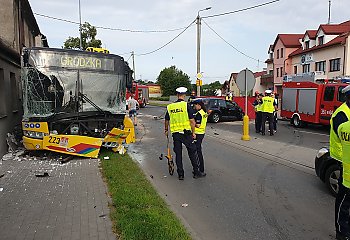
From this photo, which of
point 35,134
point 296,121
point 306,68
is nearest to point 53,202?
point 35,134

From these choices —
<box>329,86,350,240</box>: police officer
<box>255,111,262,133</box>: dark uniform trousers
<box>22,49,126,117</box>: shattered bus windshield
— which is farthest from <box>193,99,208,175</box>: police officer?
<box>255,111,262,133</box>: dark uniform trousers

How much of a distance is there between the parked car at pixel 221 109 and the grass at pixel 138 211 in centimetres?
1275

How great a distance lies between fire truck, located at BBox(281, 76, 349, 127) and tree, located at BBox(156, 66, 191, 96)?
6812 cm

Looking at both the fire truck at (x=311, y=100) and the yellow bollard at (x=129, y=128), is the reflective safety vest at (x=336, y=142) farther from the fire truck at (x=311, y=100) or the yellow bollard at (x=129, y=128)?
the fire truck at (x=311, y=100)

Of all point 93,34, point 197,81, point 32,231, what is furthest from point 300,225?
point 93,34

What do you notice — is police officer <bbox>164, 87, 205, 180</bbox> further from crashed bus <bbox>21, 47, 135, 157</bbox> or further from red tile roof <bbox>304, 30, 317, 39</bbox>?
red tile roof <bbox>304, 30, 317, 39</bbox>

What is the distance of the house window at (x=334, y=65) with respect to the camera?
34.5m

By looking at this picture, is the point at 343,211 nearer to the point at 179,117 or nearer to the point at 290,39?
the point at 179,117

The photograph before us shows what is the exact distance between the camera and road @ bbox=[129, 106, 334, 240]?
4453 millimetres

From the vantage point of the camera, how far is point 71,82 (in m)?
9.06

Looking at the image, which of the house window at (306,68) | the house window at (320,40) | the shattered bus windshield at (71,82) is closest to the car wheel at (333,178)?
the shattered bus windshield at (71,82)

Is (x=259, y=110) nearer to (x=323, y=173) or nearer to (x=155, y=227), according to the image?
(x=323, y=173)

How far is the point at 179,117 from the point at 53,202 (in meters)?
2.95

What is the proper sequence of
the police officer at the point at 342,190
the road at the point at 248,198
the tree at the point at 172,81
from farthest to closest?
the tree at the point at 172,81
the road at the point at 248,198
the police officer at the point at 342,190
